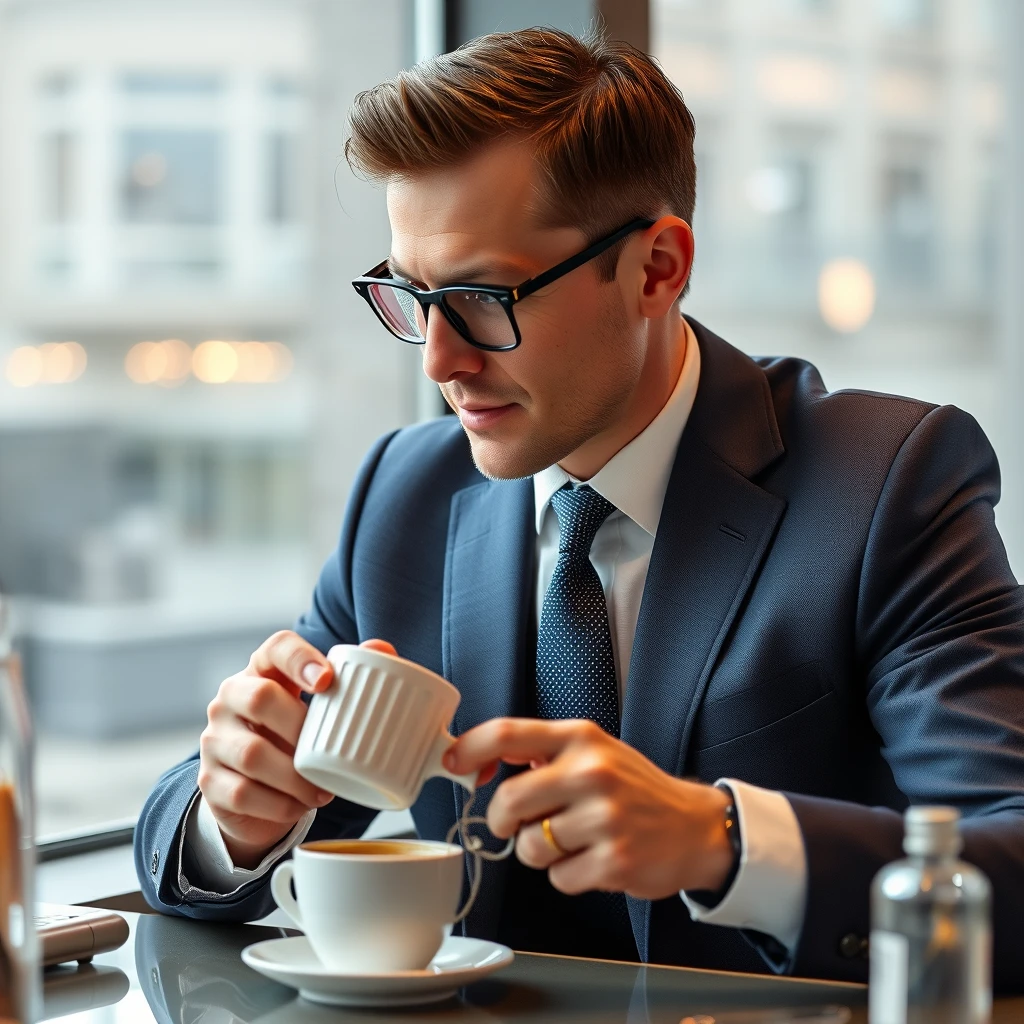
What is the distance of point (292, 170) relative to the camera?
421 centimetres

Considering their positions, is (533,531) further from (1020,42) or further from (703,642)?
(1020,42)

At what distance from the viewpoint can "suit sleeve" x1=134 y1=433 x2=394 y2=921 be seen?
4.43 feet

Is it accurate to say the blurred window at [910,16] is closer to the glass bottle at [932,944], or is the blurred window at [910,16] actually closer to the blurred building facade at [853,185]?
the blurred building facade at [853,185]

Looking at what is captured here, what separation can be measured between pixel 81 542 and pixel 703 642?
2.24m

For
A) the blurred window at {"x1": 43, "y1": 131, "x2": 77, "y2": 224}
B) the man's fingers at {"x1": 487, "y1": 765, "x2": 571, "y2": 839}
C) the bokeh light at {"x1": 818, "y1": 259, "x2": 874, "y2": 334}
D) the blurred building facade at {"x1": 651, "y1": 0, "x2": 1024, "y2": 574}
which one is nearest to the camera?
the man's fingers at {"x1": 487, "y1": 765, "x2": 571, "y2": 839}

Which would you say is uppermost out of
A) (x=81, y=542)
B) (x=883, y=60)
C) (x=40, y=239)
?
(x=883, y=60)

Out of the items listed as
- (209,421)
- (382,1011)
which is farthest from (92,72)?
(382,1011)

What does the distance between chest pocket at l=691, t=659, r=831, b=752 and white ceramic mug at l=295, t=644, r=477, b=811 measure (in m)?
0.47

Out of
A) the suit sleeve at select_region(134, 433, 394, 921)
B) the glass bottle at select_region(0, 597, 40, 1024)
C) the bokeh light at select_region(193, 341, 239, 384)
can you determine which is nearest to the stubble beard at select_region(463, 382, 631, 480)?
the suit sleeve at select_region(134, 433, 394, 921)

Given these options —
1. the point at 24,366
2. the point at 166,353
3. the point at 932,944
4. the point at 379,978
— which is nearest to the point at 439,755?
the point at 379,978

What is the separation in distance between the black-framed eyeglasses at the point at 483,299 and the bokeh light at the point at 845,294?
5.78 m

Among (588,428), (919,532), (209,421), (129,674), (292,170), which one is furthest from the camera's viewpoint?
(209,421)

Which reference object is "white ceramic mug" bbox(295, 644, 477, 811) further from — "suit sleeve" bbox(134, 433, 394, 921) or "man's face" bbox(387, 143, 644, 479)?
"man's face" bbox(387, 143, 644, 479)

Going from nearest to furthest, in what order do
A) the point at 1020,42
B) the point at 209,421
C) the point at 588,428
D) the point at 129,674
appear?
the point at 588,428 < the point at 1020,42 < the point at 129,674 < the point at 209,421
